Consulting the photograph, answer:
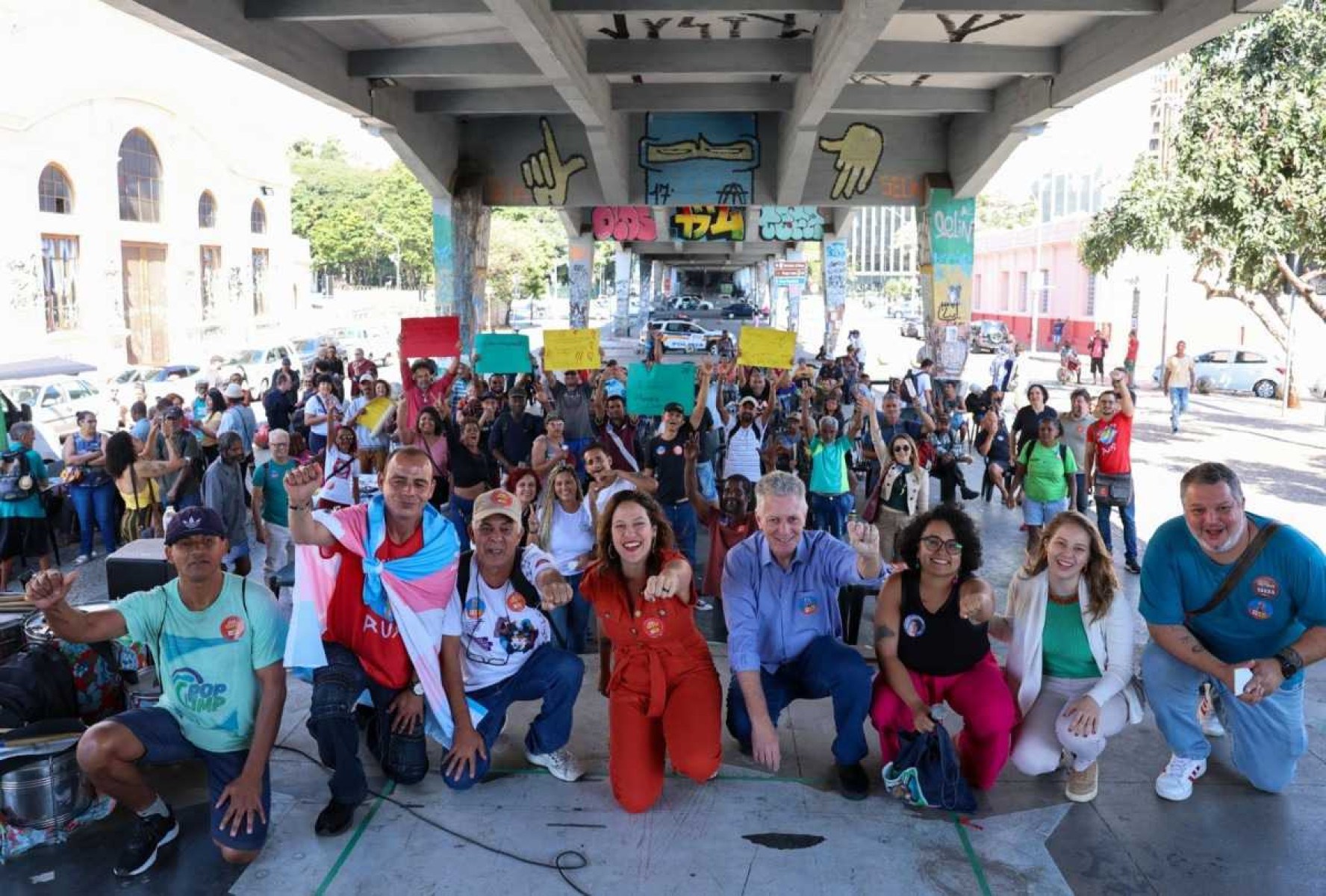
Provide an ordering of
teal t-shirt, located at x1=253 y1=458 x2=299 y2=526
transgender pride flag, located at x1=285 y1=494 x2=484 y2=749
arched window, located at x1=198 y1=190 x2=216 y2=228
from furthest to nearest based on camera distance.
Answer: arched window, located at x1=198 y1=190 x2=216 y2=228
teal t-shirt, located at x1=253 y1=458 x2=299 y2=526
transgender pride flag, located at x1=285 y1=494 x2=484 y2=749

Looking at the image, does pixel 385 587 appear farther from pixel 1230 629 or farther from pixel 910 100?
pixel 910 100

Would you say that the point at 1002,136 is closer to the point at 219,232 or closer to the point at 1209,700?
the point at 1209,700

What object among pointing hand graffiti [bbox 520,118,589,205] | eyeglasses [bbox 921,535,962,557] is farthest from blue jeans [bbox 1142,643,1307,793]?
pointing hand graffiti [bbox 520,118,589,205]

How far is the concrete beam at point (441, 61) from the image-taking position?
1395 centimetres

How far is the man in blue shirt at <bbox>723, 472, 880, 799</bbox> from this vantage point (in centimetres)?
492

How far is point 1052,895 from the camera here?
4.15m

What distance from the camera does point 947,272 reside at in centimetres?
1938

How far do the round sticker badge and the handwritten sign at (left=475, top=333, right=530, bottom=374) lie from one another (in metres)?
9.41

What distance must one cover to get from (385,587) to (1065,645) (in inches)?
131

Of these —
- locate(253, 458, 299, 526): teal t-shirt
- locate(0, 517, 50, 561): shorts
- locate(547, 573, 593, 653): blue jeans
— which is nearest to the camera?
locate(547, 573, 593, 653): blue jeans

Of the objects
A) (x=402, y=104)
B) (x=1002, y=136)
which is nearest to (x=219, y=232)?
(x=402, y=104)

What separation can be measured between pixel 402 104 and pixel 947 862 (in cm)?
1515

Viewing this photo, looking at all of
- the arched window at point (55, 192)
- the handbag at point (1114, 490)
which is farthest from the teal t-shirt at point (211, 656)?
the arched window at point (55, 192)

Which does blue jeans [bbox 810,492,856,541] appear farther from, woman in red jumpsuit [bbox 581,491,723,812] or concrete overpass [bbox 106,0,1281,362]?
concrete overpass [bbox 106,0,1281,362]
